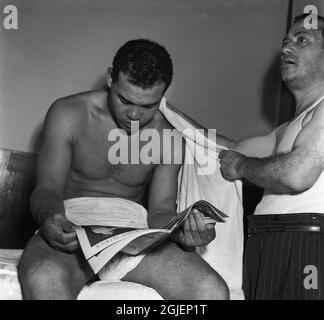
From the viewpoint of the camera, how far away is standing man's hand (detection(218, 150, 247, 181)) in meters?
1.68

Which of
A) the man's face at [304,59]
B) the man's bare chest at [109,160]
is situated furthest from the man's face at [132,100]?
the man's face at [304,59]

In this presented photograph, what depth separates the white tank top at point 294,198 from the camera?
1.56 m

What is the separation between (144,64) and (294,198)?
54 centimetres

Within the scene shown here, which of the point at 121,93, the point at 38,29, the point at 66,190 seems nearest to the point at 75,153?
the point at 66,190

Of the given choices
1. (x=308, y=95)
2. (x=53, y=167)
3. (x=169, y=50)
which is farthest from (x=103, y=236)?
(x=169, y=50)

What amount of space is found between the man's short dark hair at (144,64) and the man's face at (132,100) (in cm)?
1

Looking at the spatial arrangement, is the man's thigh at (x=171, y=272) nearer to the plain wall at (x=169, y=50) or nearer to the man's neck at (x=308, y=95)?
the man's neck at (x=308, y=95)

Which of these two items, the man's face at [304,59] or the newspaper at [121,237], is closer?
the newspaper at [121,237]

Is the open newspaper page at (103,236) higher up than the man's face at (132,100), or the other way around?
the man's face at (132,100)

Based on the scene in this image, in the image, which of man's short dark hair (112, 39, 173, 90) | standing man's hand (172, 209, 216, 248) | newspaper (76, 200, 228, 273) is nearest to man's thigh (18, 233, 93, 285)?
newspaper (76, 200, 228, 273)

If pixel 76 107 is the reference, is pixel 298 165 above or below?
below

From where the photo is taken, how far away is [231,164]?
1.70m

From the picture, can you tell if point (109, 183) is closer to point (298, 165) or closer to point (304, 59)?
point (298, 165)

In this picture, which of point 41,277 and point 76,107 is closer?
point 41,277
